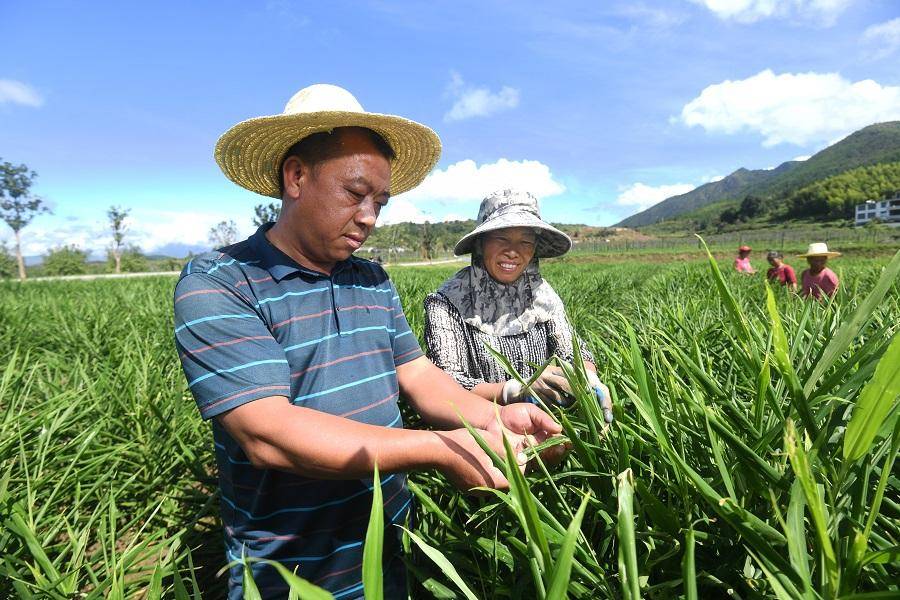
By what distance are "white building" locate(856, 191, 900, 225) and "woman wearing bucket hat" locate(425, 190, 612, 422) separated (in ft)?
358

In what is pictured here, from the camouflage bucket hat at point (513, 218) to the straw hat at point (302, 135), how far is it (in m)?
0.52

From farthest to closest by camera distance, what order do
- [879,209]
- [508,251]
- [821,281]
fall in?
[879,209] < [821,281] < [508,251]

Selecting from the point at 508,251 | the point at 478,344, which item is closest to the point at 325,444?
the point at 478,344

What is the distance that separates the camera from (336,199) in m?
1.20

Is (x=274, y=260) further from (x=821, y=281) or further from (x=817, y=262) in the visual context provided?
Answer: (x=817, y=262)

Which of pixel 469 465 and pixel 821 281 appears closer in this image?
pixel 469 465

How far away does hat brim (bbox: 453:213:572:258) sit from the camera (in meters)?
2.07

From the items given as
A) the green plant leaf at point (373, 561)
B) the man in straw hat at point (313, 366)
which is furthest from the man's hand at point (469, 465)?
the green plant leaf at point (373, 561)

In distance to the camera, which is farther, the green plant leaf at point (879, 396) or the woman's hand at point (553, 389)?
the woman's hand at point (553, 389)

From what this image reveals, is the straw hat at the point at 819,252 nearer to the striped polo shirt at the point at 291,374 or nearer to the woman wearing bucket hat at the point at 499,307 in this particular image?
the woman wearing bucket hat at the point at 499,307

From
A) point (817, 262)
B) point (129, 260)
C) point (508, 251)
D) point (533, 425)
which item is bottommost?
point (817, 262)

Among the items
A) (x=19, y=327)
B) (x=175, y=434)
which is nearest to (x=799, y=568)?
(x=175, y=434)

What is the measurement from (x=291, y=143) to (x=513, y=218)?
3.53ft

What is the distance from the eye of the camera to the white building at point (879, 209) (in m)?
84.2
